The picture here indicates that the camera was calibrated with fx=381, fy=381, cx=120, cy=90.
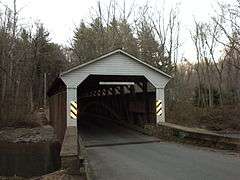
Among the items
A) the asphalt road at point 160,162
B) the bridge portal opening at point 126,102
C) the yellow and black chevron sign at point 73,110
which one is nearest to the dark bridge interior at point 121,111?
the bridge portal opening at point 126,102

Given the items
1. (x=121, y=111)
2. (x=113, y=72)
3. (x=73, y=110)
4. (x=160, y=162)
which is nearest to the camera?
(x=160, y=162)

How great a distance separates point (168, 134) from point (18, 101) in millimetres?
21592

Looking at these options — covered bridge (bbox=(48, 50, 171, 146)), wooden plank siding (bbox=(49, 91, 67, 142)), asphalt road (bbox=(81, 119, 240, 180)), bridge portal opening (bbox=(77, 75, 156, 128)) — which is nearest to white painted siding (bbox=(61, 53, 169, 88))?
covered bridge (bbox=(48, 50, 171, 146))

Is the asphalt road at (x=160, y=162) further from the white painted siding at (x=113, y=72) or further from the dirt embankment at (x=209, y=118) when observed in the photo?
the dirt embankment at (x=209, y=118)

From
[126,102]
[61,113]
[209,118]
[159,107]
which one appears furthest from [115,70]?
[209,118]

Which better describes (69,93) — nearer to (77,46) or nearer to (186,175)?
(186,175)

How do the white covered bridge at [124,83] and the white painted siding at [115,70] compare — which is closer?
the white covered bridge at [124,83]

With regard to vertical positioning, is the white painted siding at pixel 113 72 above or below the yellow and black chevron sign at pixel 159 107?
above

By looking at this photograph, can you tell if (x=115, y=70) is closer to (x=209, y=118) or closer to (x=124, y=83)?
(x=124, y=83)

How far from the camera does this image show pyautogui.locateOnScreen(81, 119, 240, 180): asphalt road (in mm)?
8992

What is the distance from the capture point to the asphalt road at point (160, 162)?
8.99 m

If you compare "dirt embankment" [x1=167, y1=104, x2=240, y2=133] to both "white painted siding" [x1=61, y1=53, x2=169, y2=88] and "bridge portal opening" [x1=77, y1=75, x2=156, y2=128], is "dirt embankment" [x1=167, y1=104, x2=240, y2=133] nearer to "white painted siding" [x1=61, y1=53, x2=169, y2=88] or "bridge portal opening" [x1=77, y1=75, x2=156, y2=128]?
"bridge portal opening" [x1=77, y1=75, x2=156, y2=128]

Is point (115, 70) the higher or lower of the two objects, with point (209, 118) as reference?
higher

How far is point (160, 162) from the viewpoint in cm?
1099
